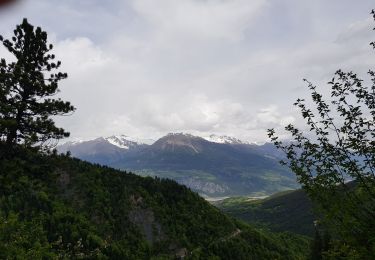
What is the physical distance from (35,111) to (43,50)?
199 inches

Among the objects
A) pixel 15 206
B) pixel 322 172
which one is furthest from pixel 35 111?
pixel 15 206

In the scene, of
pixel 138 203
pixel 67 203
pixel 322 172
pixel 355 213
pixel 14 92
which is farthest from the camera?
pixel 138 203

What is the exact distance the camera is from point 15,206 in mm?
160000

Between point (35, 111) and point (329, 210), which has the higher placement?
point (35, 111)

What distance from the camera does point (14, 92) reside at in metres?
32.4

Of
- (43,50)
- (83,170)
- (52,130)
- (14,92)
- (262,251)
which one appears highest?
(83,170)

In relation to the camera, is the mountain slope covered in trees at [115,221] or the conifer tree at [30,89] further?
the mountain slope covered in trees at [115,221]

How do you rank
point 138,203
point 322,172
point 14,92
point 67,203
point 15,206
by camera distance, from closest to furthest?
point 322,172
point 14,92
point 15,206
point 67,203
point 138,203

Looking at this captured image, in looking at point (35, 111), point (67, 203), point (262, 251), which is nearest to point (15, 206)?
point (67, 203)

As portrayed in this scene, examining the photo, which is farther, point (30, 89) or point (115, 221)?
point (115, 221)

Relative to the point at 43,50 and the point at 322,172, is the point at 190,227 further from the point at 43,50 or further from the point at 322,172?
the point at 322,172

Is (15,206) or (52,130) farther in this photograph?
(15,206)

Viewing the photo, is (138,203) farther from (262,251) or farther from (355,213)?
(355,213)

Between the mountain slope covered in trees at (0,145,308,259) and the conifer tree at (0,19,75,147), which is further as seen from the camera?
the mountain slope covered in trees at (0,145,308,259)
